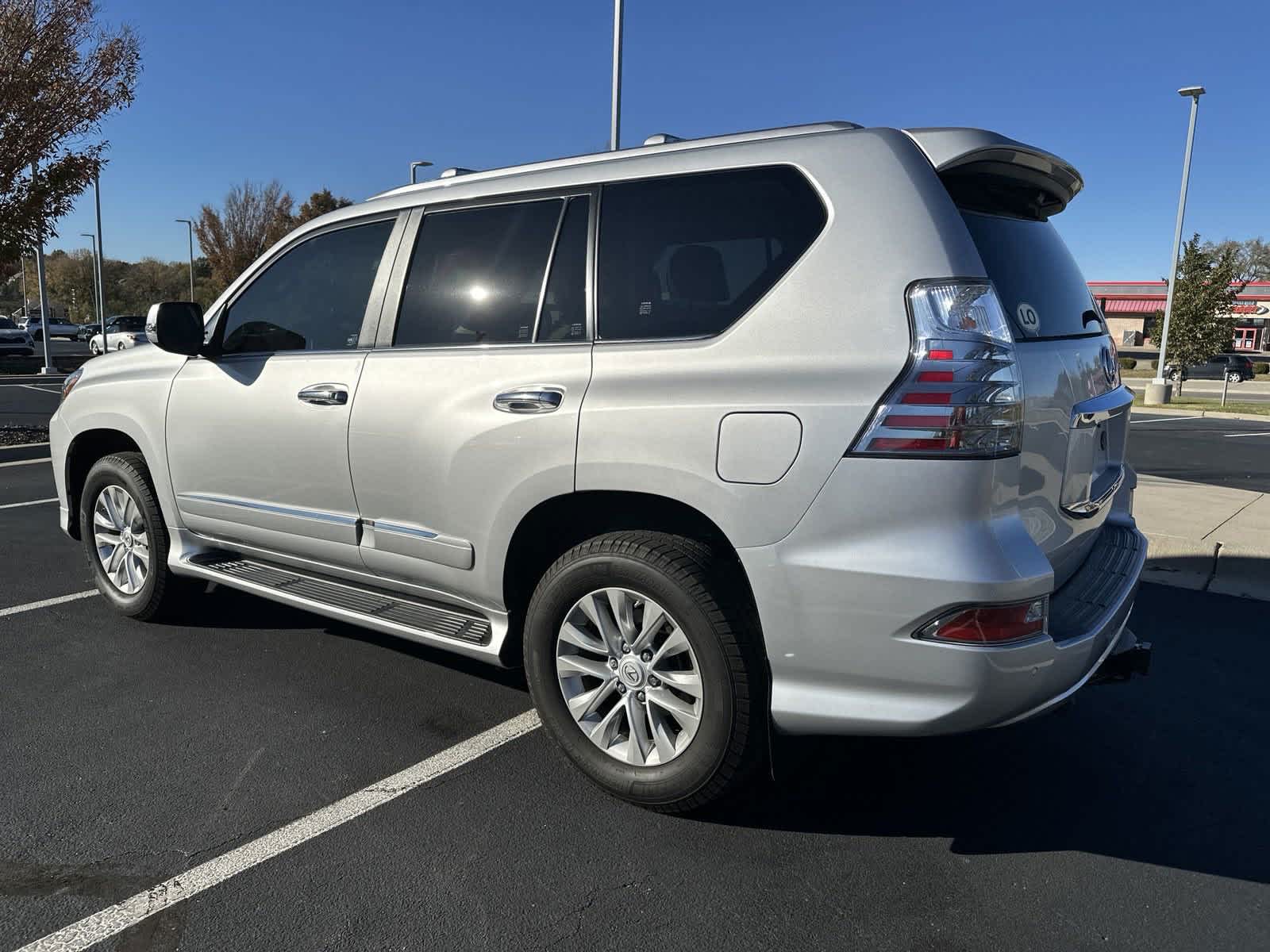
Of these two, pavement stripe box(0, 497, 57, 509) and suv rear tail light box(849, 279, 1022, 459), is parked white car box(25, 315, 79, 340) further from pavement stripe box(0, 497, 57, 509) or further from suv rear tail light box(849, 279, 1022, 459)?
suv rear tail light box(849, 279, 1022, 459)

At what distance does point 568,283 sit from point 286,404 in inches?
54.0

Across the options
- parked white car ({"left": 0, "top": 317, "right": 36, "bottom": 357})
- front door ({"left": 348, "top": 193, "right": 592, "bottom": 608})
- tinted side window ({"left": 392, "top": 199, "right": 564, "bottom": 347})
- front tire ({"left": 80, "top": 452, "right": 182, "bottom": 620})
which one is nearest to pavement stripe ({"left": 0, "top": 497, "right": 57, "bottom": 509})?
front tire ({"left": 80, "top": 452, "right": 182, "bottom": 620})

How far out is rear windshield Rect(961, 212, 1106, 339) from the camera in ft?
8.84

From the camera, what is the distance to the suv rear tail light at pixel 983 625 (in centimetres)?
Result: 237

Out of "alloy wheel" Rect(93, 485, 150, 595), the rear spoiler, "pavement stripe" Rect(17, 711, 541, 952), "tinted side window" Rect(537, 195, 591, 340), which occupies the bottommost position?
"pavement stripe" Rect(17, 711, 541, 952)

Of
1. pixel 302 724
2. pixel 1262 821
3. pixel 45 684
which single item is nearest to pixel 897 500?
pixel 1262 821

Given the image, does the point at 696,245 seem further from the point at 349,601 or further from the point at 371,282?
the point at 349,601

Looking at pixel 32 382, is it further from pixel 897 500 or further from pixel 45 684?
pixel 897 500

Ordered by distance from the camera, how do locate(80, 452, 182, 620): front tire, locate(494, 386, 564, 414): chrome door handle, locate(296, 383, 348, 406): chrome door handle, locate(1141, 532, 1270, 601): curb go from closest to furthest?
locate(494, 386, 564, 414): chrome door handle → locate(296, 383, 348, 406): chrome door handle → locate(80, 452, 182, 620): front tire → locate(1141, 532, 1270, 601): curb

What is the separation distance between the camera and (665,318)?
9.55ft

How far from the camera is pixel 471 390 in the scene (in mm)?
3219

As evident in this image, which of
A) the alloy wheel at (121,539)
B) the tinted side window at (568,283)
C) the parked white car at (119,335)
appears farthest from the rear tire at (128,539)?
the parked white car at (119,335)

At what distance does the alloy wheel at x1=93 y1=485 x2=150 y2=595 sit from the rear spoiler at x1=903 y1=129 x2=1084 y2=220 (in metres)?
3.81

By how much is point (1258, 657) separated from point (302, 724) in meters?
4.24
